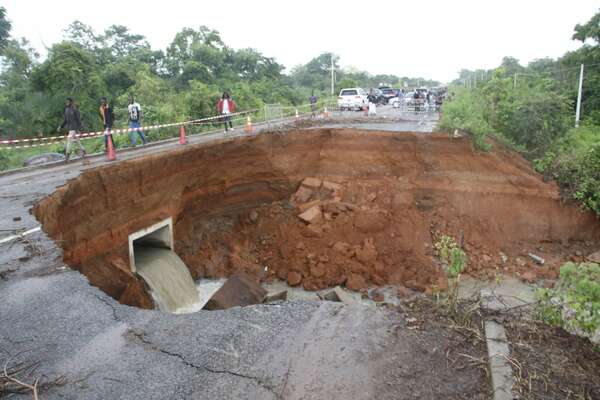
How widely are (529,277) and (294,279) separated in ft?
21.6

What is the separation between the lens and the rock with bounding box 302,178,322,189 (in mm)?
15469

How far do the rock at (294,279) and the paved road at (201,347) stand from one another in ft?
26.4

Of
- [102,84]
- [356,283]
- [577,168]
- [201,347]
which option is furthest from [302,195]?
[102,84]

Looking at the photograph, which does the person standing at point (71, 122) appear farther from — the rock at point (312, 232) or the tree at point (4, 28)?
the tree at point (4, 28)

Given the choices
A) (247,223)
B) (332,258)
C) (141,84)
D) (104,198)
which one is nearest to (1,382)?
(104,198)

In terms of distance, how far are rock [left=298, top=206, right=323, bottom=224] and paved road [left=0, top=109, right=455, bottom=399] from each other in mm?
9351

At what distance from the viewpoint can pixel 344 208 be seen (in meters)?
14.3

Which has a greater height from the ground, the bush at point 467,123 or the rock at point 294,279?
the bush at point 467,123

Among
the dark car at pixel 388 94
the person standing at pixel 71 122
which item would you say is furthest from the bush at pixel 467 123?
the dark car at pixel 388 94

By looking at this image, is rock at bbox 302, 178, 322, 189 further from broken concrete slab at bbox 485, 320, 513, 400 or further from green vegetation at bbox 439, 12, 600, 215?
broken concrete slab at bbox 485, 320, 513, 400

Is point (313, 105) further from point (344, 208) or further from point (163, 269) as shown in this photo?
point (163, 269)

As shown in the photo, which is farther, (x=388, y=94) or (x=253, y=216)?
(x=388, y=94)

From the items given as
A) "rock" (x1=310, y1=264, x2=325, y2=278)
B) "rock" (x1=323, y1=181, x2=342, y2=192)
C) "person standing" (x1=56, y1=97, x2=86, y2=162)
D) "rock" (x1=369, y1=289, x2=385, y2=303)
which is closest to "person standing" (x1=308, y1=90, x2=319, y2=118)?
"rock" (x1=323, y1=181, x2=342, y2=192)

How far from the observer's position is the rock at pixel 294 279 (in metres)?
12.8
